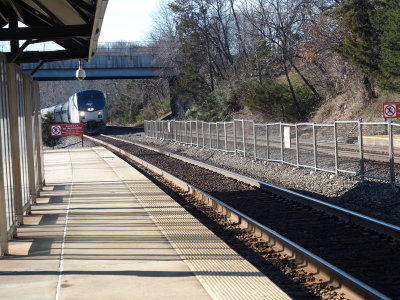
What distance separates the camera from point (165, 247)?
25.7 ft

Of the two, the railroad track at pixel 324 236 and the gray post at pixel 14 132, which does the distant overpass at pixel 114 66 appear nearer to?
the railroad track at pixel 324 236

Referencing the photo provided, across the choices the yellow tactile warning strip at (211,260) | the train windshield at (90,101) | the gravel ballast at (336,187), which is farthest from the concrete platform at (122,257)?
the train windshield at (90,101)

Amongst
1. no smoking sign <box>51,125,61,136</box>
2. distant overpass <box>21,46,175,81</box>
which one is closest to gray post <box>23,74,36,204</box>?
no smoking sign <box>51,125,61,136</box>

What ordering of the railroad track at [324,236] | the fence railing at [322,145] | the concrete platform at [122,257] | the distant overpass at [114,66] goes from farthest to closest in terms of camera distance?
the distant overpass at [114,66] → the fence railing at [322,145] → the railroad track at [324,236] → the concrete platform at [122,257]

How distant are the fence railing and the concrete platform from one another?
18.7 ft

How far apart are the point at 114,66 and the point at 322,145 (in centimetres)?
4202

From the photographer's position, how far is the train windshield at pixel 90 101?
166ft

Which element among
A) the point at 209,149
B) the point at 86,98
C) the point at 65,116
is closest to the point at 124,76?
the point at 65,116

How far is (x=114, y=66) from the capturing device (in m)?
63.8

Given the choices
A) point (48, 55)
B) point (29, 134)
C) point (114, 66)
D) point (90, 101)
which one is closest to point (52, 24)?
point (48, 55)

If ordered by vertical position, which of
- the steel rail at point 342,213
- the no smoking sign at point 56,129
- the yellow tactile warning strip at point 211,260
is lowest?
the steel rail at point 342,213

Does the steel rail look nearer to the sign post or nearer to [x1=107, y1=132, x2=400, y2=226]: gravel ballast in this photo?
[x1=107, y1=132, x2=400, y2=226]: gravel ballast

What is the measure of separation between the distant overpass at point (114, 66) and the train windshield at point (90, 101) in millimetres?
11087

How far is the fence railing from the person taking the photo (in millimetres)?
15133
